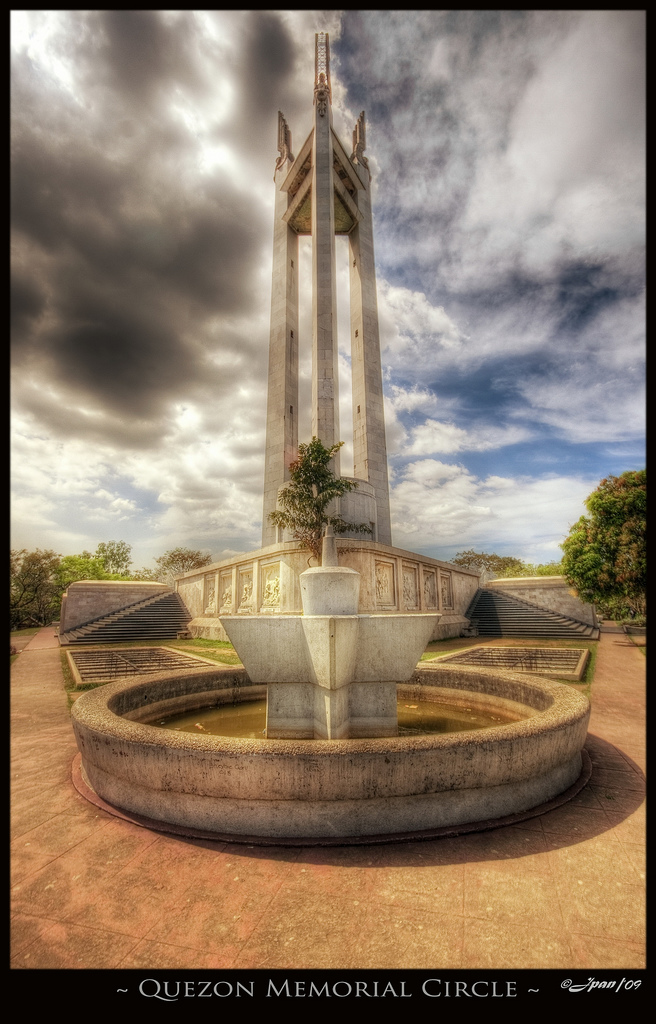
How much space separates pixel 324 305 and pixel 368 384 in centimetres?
560

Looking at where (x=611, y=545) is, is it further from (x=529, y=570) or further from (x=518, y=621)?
(x=529, y=570)

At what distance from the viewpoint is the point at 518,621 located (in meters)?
21.5

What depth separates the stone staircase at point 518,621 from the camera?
19406 millimetres

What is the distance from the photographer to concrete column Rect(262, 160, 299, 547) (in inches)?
1079

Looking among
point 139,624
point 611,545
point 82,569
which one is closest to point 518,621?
point 611,545

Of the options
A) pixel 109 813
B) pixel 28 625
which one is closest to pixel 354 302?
pixel 109 813

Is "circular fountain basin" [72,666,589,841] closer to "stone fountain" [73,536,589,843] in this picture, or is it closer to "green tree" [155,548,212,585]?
"stone fountain" [73,536,589,843]

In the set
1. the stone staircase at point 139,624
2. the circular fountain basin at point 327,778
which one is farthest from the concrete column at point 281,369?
the circular fountain basin at point 327,778

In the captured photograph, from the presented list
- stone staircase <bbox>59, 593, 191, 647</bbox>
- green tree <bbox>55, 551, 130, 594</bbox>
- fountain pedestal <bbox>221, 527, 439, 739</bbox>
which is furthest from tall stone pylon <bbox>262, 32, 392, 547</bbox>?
green tree <bbox>55, 551, 130, 594</bbox>

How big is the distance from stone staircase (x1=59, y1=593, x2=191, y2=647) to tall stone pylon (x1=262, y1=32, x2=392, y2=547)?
6.63m

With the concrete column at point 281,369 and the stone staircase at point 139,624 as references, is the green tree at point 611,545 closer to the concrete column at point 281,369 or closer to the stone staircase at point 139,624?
the concrete column at point 281,369

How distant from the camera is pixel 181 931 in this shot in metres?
2.36

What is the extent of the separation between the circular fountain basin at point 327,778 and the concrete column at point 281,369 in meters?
21.5

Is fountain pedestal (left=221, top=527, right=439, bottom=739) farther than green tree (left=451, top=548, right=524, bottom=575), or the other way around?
green tree (left=451, top=548, right=524, bottom=575)
